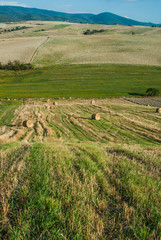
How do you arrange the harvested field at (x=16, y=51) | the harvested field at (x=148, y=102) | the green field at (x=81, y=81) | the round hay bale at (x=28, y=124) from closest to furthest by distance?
the round hay bale at (x=28, y=124) → the harvested field at (x=148, y=102) → the green field at (x=81, y=81) → the harvested field at (x=16, y=51)

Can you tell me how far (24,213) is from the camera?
3607 mm

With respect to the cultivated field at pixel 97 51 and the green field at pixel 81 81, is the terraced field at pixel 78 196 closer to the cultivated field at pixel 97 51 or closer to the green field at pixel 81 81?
the green field at pixel 81 81

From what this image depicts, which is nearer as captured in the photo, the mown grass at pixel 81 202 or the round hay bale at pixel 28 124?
the mown grass at pixel 81 202

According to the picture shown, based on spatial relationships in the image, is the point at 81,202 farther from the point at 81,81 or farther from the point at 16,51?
the point at 16,51

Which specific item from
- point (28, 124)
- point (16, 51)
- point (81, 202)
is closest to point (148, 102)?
point (28, 124)

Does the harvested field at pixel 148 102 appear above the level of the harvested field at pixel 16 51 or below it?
below

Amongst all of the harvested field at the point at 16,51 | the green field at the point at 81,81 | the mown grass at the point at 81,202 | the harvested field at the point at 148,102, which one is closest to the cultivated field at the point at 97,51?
the harvested field at the point at 16,51

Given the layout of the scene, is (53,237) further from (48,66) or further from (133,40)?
(133,40)

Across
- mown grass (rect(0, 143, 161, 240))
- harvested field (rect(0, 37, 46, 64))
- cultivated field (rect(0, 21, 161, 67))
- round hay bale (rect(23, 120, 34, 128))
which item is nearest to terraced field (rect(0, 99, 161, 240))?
mown grass (rect(0, 143, 161, 240))

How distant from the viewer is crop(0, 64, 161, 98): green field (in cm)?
4506

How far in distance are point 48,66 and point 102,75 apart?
90.1 feet

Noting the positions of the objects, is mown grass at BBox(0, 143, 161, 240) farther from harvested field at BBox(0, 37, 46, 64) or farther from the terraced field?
harvested field at BBox(0, 37, 46, 64)

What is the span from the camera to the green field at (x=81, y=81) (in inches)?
1774

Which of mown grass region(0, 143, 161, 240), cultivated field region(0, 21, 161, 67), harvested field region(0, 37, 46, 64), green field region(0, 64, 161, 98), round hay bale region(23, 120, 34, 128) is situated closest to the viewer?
mown grass region(0, 143, 161, 240)
